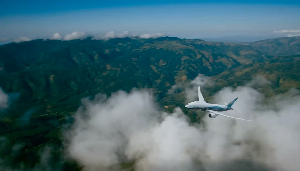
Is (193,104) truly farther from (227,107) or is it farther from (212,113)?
(227,107)

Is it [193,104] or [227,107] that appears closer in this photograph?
[193,104]

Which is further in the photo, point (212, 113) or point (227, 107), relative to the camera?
point (227, 107)

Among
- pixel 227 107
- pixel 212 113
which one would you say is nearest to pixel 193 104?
pixel 212 113
